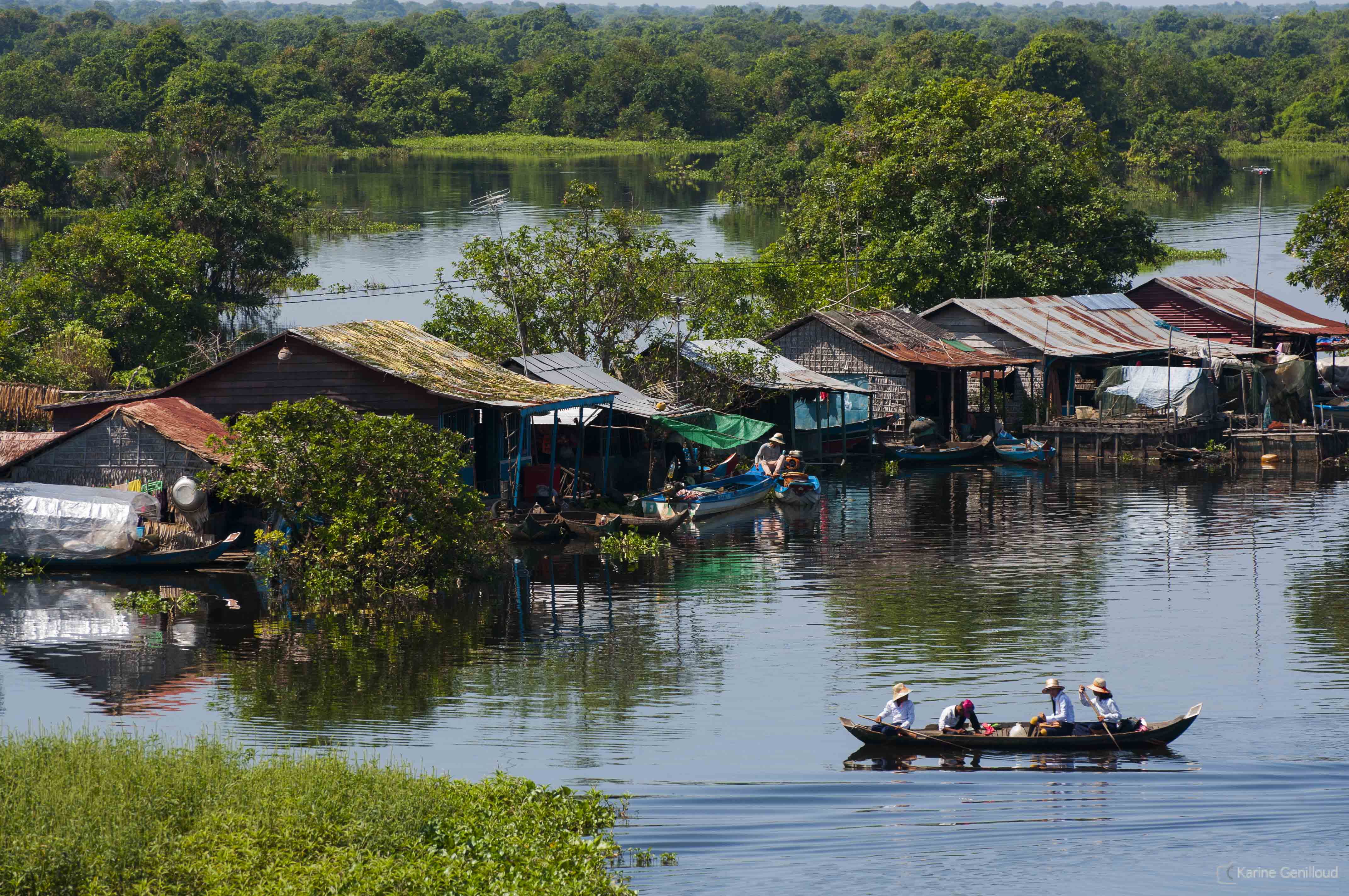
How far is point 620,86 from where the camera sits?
391 feet

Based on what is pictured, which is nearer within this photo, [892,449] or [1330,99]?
[892,449]

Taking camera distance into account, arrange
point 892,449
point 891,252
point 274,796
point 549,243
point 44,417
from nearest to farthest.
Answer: point 274,796, point 44,417, point 549,243, point 892,449, point 891,252

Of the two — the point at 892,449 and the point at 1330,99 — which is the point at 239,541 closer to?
the point at 892,449

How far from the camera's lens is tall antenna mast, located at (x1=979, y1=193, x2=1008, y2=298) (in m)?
47.5

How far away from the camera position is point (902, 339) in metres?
43.3

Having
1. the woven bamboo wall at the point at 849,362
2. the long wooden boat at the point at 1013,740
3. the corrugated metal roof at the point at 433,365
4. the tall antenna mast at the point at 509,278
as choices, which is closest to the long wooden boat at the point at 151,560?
the corrugated metal roof at the point at 433,365

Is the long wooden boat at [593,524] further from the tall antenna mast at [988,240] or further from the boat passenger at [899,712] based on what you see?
the tall antenna mast at [988,240]

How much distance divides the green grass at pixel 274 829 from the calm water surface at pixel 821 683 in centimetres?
133

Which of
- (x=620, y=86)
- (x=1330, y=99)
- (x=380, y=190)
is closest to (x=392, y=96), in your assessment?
(x=620, y=86)

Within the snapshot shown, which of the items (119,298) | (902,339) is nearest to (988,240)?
(902,339)

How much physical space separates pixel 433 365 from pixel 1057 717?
52.4 feet

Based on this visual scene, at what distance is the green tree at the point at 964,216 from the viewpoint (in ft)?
163

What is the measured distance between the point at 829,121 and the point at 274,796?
3992 inches

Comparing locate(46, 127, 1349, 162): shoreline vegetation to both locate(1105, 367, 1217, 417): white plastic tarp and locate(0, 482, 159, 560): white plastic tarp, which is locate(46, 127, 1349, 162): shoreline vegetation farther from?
locate(0, 482, 159, 560): white plastic tarp
